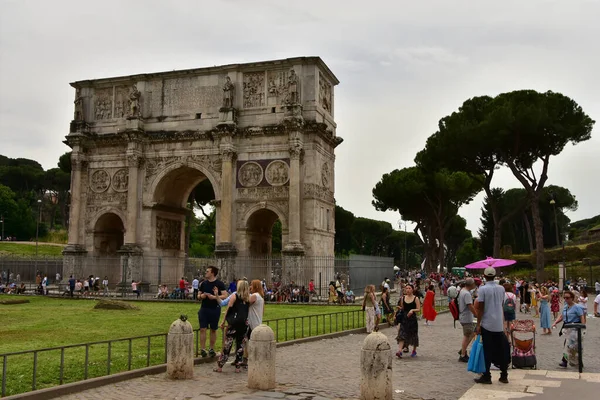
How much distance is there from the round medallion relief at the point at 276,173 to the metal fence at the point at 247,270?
4.09 metres

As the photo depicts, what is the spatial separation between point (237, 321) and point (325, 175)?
961 inches

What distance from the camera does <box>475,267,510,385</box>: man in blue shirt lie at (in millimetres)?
8781

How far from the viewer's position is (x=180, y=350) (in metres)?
9.03

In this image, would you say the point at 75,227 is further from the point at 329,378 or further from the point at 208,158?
the point at 329,378

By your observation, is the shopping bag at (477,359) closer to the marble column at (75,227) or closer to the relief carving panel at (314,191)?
the relief carving panel at (314,191)

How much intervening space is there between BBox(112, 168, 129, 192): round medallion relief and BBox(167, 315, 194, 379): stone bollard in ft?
90.4

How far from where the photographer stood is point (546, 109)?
3831cm

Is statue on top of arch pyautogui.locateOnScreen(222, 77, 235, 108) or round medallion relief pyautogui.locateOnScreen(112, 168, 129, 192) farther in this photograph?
round medallion relief pyautogui.locateOnScreen(112, 168, 129, 192)

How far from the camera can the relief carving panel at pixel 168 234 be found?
35500 millimetres

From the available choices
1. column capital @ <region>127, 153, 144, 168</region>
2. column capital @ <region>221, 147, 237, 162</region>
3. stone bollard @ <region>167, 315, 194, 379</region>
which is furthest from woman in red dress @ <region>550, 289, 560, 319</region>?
column capital @ <region>127, 153, 144, 168</region>

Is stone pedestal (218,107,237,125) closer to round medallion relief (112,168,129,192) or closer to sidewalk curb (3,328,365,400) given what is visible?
round medallion relief (112,168,129,192)

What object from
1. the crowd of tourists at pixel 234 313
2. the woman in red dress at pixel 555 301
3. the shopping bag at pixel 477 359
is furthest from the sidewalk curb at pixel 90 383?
the woman in red dress at pixel 555 301

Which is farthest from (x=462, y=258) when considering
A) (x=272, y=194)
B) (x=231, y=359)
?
(x=231, y=359)

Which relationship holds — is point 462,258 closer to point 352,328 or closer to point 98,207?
point 98,207
